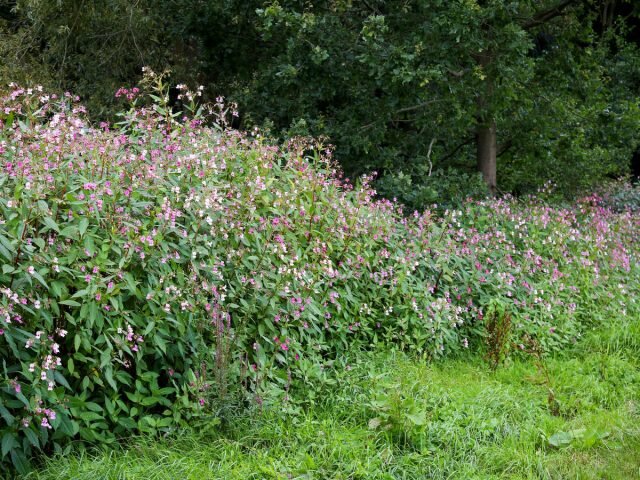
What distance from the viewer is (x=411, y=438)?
3520 mm

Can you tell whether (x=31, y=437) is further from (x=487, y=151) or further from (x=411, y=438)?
(x=487, y=151)

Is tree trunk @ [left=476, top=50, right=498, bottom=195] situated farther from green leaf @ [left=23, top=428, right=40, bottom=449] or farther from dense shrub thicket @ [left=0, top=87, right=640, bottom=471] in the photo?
green leaf @ [left=23, top=428, right=40, bottom=449]

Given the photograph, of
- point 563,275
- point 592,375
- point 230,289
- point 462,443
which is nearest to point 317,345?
point 230,289

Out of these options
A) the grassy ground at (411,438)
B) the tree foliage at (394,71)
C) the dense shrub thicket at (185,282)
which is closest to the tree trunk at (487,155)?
the tree foliage at (394,71)

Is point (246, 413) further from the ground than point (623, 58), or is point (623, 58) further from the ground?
point (623, 58)

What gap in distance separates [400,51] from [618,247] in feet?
10.1

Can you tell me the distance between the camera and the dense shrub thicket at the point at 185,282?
308 cm

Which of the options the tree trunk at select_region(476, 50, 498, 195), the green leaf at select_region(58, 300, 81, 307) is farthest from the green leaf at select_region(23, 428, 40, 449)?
the tree trunk at select_region(476, 50, 498, 195)

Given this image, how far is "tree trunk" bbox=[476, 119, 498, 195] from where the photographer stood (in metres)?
8.92

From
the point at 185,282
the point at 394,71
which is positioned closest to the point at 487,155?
the point at 394,71

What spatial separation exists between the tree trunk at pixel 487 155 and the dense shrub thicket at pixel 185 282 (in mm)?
3565

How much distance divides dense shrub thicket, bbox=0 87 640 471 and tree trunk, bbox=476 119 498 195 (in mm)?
3565

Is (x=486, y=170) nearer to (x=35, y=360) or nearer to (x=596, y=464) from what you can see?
(x=596, y=464)

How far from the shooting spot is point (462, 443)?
11.6ft
